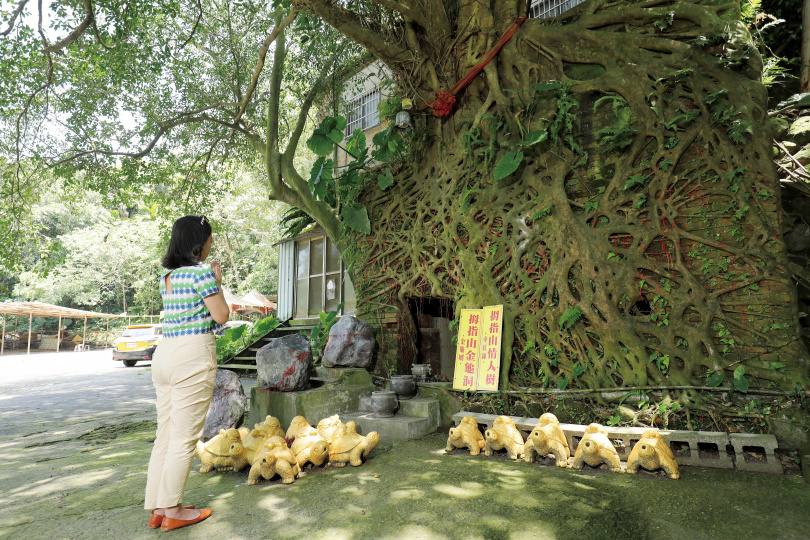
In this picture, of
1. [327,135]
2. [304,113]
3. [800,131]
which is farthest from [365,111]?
[800,131]

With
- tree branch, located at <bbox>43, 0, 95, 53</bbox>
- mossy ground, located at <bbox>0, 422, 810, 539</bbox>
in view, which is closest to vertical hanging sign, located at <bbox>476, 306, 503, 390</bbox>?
mossy ground, located at <bbox>0, 422, 810, 539</bbox>

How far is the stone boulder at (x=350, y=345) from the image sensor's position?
20.4ft

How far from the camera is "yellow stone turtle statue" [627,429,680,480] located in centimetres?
338

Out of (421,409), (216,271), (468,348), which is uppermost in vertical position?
(216,271)

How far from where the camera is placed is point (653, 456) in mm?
3395

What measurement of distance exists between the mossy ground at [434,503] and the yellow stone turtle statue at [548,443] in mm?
112

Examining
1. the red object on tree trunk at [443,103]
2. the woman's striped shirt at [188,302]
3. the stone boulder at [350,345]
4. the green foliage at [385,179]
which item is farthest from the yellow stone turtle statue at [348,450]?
the red object on tree trunk at [443,103]

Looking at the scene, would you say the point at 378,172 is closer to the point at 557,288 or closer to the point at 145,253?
the point at 557,288

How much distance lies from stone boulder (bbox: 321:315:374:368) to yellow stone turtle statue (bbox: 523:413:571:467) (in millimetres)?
2837

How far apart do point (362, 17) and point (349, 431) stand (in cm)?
619

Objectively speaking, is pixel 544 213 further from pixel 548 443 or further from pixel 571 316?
pixel 548 443

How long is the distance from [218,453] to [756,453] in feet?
14.6

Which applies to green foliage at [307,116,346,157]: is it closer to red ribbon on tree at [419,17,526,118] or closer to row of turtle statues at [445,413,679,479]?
red ribbon on tree at [419,17,526,118]

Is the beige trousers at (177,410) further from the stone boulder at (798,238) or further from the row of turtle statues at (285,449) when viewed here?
the stone boulder at (798,238)
